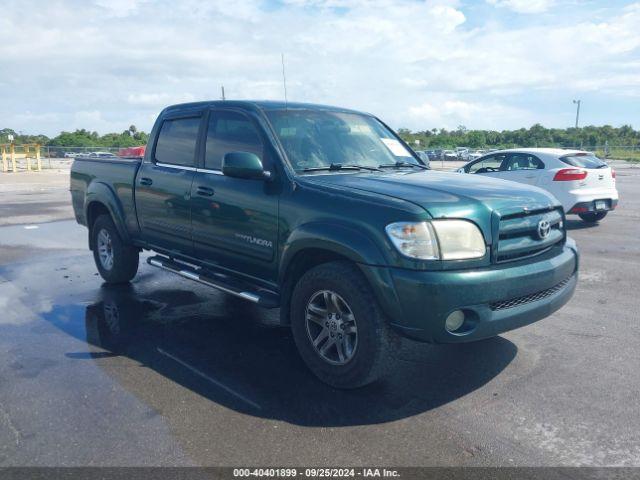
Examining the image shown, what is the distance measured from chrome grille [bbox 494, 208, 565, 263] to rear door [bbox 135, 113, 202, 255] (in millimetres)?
2767

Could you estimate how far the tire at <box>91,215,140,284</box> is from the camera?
6621 millimetres

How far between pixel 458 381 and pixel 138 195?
146 inches

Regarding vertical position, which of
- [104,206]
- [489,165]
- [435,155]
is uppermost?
[435,155]

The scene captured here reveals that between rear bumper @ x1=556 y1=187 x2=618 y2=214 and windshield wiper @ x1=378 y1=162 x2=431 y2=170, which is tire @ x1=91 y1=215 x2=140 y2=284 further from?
rear bumper @ x1=556 y1=187 x2=618 y2=214

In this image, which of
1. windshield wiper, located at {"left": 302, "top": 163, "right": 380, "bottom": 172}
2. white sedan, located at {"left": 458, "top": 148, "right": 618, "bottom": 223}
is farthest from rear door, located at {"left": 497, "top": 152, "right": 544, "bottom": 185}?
windshield wiper, located at {"left": 302, "top": 163, "right": 380, "bottom": 172}

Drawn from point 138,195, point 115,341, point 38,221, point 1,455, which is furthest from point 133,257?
point 38,221

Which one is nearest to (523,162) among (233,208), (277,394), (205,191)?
(205,191)

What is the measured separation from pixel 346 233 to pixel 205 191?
1749 mm

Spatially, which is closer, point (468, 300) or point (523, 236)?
point (468, 300)

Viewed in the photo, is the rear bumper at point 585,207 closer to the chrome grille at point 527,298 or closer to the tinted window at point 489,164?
the tinted window at point 489,164

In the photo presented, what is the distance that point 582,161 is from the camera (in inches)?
444

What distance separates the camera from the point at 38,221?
12.8 m

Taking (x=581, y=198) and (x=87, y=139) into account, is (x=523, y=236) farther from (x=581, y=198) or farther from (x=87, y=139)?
(x=87, y=139)

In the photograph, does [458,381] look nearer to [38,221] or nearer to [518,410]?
[518,410]
